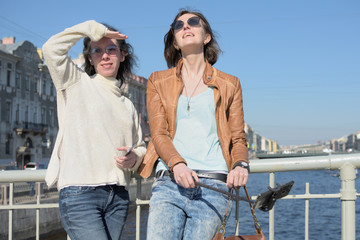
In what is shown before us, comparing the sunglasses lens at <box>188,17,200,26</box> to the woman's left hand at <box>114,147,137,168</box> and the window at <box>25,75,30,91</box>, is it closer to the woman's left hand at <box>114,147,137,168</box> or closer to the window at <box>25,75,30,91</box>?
the woman's left hand at <box>114,147,137,168</box>

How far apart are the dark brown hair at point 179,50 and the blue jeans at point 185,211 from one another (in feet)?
2.52

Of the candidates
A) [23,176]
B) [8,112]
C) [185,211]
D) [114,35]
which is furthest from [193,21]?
[8,112]

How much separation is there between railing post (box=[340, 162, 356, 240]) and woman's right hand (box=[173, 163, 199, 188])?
107cm

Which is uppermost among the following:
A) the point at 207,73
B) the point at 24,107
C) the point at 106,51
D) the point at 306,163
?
the point at 24,107

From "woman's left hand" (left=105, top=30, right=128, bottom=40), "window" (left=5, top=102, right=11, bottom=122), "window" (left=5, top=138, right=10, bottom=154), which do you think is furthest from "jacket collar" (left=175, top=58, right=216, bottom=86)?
"window" (left=5, top=102, right=11, bottom=122)

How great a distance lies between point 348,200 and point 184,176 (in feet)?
3.81

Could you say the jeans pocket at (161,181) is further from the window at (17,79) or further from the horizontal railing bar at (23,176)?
the window at (17,79)

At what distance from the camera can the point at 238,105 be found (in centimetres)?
235

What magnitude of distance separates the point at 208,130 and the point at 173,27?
63 cm

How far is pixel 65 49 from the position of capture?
2.25 metres

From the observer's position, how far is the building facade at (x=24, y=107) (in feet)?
112

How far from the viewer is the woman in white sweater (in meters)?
2.17

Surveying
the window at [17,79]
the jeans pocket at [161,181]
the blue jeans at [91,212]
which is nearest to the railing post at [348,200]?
the jeans pocket at [161,181]

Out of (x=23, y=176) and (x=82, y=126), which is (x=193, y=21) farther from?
(x=23, y=176)
